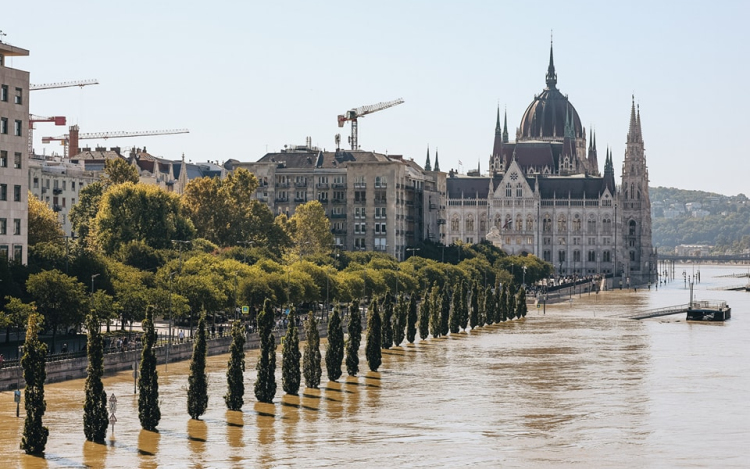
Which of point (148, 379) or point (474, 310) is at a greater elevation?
point (474, 310)

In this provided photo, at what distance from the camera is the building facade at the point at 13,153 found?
361ft

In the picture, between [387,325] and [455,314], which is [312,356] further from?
[455,314]

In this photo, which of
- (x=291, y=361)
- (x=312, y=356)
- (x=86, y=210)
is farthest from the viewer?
(x=86, y=210)

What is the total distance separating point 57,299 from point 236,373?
27.6 metres

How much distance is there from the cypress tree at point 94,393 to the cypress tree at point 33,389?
3260mm

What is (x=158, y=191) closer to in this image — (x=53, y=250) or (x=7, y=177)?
(x=53, y=250)

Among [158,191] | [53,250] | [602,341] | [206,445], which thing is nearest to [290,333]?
[206,445]

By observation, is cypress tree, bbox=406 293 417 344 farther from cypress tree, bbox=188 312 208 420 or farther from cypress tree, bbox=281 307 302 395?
cypress tree, bbox=188 312 208 420

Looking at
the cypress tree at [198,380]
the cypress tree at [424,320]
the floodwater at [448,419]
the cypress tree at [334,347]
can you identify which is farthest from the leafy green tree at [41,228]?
the cypress tree at [198,380]

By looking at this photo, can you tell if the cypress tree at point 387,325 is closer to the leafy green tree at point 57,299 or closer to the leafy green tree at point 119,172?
the leafy green tree at point 57,299

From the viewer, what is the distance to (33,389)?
66250 mm

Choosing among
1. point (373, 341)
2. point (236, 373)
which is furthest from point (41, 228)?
point (236, 373)

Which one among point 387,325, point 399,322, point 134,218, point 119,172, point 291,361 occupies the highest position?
point 119,172

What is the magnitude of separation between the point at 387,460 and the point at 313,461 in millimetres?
3531
